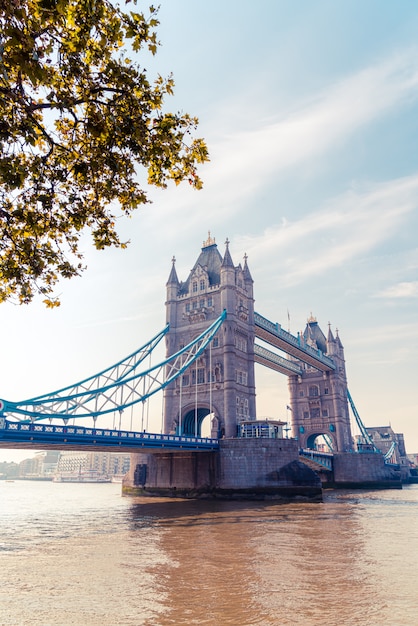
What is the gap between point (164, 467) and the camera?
44688 millimetres

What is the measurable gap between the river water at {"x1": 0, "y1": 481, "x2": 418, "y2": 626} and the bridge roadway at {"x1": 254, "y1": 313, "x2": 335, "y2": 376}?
3787cm

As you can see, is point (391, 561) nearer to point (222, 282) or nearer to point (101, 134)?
point (101, 134)

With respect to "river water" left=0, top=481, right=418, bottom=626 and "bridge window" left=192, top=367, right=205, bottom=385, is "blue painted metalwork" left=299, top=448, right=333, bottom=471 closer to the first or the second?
"bridge window" left=192, top=367, right=205, bottom=385

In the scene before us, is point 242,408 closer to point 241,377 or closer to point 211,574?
point 241,377

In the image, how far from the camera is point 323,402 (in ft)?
257

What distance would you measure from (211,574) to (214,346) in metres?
38.5

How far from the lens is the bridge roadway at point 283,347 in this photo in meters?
60.4

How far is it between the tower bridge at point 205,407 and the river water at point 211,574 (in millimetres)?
11481

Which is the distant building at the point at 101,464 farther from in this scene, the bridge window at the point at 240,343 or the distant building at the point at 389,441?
the bridge window at the point at 240,343

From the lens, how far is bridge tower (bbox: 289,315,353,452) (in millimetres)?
76000

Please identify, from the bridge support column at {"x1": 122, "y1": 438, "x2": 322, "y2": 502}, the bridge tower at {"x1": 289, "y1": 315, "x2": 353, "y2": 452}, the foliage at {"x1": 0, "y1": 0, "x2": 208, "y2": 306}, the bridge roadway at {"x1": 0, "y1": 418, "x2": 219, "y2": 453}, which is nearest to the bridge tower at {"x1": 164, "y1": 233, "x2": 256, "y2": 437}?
the bridge support column at {"x1": 122, "y1": 438, "x2": 322, "y2": 502}

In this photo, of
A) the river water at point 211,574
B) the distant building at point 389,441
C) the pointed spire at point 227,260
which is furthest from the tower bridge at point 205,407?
the distant building at point 389,441

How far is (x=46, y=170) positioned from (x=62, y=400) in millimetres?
30716

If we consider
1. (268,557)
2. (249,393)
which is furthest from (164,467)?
(268,557)
